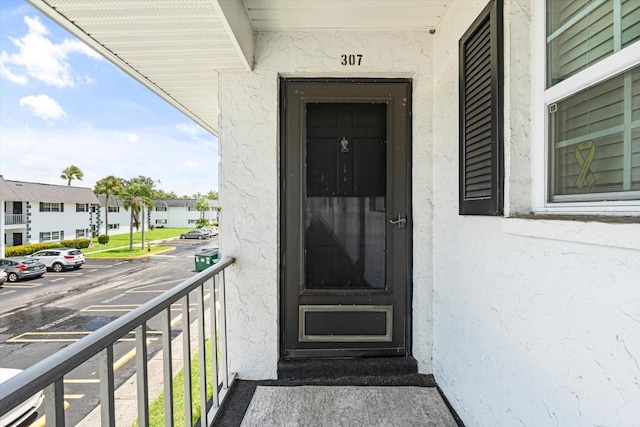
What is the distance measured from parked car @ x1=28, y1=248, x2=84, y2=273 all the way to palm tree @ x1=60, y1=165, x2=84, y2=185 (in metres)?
0.40

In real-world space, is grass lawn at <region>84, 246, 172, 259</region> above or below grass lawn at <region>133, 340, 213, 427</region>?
above

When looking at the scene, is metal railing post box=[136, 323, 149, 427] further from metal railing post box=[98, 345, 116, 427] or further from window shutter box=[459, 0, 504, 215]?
window shutter box=[459, 0, 504, 215]

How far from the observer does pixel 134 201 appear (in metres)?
2.03

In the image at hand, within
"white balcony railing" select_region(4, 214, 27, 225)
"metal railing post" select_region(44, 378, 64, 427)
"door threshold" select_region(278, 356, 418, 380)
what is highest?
"white balcony railing" select_region(4, 214, 27, 225)

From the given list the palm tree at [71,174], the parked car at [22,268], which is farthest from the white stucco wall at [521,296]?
the palm tree at [71,174]

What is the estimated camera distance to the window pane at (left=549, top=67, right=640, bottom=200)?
0.95 m

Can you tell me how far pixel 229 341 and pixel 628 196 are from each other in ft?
7.54

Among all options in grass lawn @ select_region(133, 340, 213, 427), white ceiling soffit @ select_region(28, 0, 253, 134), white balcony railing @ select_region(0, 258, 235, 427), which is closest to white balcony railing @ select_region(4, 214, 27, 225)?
white balcony railing @ select_region(0, 258, 235, 427)

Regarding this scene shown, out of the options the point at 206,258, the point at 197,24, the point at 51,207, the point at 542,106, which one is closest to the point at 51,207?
the point at 51,207

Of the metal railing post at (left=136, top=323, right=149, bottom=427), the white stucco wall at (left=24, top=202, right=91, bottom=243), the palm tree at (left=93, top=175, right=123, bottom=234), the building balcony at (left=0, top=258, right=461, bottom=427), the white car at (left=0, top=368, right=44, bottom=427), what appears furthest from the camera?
the palm tree at (left=93, top=175, right=123, bottom=234)

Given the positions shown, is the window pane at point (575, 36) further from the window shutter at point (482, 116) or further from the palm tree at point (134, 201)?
the palm tree at point (134, 201)

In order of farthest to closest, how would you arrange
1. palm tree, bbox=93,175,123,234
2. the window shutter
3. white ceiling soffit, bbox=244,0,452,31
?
white ceiling soffit, bbox=244,0,452,31
palm tree, bbox=93,175,123,234
the window shutter

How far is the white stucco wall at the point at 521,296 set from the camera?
2.92ft

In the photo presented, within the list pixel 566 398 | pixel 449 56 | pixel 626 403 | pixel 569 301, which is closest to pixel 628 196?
pixel 569 301
